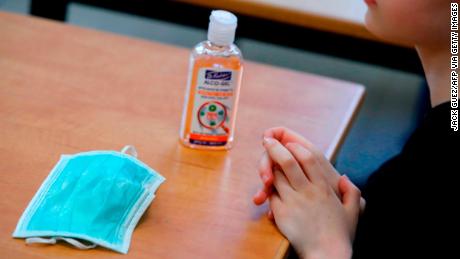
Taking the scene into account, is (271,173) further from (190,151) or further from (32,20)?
(32,20)

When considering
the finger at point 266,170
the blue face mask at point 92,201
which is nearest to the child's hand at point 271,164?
the finger at point 266,170

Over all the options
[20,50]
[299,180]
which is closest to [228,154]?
[299,180]

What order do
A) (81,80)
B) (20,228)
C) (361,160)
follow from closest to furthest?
1. (20,228)
2. (81,80)
3. (361,160)

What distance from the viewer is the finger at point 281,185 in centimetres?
101

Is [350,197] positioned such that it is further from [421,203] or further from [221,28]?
[221,28]

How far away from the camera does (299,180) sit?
102 centimetres

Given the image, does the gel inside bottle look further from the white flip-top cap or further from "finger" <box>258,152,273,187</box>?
"finger" <box>258,152,273,187</box>

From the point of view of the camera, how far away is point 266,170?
1.04 meters

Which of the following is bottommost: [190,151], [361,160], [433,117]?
[361,160]

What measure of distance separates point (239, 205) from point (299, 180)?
9 cm

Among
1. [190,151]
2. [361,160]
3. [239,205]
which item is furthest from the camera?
[361,160]

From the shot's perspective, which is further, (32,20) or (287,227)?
Result: (32,20)

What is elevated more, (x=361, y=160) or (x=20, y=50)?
(x=20, y=50)

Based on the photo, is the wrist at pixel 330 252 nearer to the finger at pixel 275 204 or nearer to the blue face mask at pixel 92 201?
the finger at pixel 275 204
